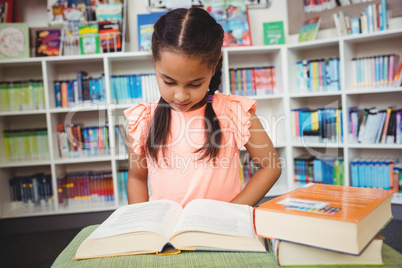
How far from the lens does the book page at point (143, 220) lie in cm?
62

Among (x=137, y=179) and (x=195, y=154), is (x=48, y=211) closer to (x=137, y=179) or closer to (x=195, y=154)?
(x=137, y=179)

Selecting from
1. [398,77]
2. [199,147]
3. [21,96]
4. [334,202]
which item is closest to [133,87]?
[21,96]

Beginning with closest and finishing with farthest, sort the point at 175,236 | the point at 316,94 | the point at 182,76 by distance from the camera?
the point at 175,236 < the point at 182,76 < the point at 316,94

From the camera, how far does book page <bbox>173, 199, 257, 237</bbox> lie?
0.60 m

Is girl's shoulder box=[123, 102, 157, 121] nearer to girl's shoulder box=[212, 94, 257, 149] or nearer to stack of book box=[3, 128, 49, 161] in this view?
girl's shoulder box=[212, 94, 257, 149]

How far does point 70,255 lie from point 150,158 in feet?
1.67

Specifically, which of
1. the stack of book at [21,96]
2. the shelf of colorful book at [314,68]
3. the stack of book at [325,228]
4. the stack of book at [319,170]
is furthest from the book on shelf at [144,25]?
the stack of book at [325,228]

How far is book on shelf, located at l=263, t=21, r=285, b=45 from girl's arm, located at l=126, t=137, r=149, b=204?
6.76 ft

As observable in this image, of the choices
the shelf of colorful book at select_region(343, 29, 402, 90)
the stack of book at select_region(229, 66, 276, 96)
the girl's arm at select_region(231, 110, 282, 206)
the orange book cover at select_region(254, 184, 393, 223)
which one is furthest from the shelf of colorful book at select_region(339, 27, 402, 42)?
the orange book cover at select_region(254, 184, 393, 223)

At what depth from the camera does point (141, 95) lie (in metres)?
2.77

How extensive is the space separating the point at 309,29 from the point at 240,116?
1995 millimetres

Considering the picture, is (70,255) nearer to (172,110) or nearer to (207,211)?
(207,211)

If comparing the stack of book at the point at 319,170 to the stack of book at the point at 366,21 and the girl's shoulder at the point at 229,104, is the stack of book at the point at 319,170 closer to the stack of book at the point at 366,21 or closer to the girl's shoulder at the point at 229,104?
the stack of book at the point at 366,21

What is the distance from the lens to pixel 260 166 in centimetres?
105
